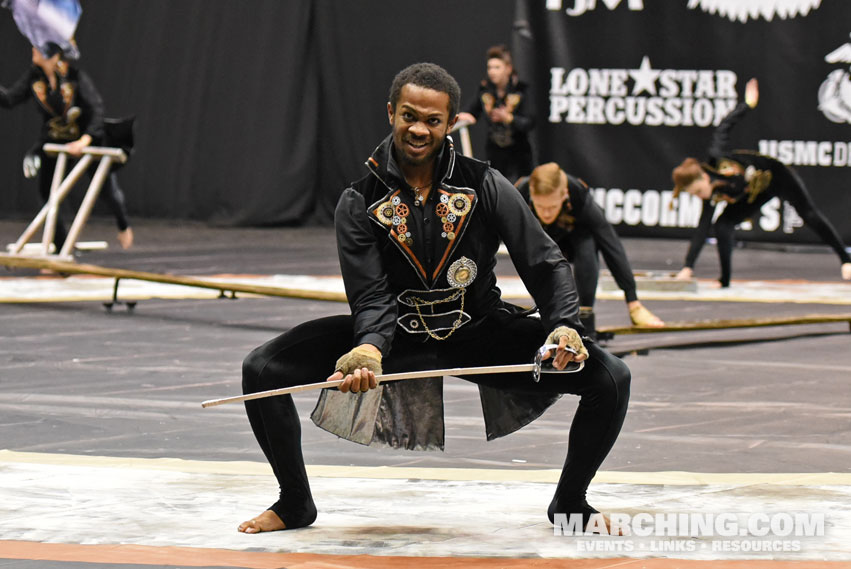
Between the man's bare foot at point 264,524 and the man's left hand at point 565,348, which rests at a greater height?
the man's left hand at point 565,348

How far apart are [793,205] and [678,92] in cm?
396

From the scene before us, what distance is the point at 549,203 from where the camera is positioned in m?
6.84

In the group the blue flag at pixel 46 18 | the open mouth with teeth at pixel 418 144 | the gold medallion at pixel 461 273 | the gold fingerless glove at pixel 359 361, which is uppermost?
the open mouth with teeth at pixel 418 144

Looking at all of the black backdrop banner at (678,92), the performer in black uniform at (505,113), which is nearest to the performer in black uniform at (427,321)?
the performer in black uniform at (505,113)

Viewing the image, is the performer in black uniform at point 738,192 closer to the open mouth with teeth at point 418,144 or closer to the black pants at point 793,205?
the black pants at point 793,205

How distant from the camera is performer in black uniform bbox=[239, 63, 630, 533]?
12.5ft

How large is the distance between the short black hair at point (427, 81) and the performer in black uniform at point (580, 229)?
9.71ft

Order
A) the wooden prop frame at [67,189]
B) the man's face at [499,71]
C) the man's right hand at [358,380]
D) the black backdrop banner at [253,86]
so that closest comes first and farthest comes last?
the man's right hand at [358,380] < the wooden prop frame at [67,189] < the man's face at [499,71] < the black backdrop banner at [253,86]

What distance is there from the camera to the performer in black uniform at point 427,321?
3807 mm

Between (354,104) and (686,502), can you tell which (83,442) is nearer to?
(686,502)

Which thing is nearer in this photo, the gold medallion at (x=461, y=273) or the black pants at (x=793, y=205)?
the gold medallion at (x=461, y=273)

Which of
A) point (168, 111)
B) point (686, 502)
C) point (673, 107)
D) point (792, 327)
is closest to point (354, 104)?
point (168, 111)

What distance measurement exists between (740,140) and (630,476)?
9.88 meters

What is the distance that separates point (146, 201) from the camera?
1608cm
